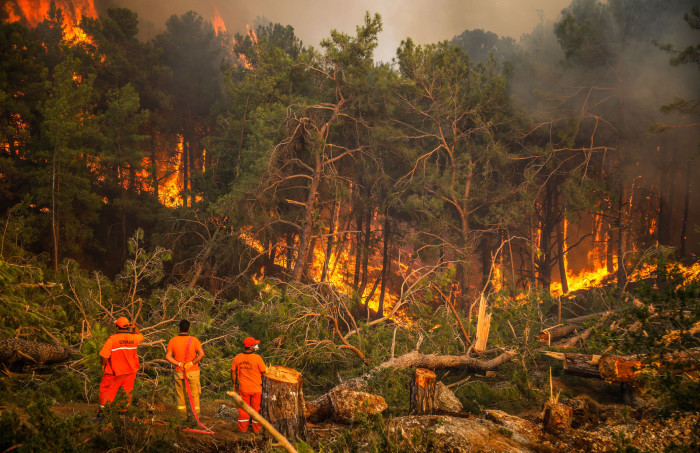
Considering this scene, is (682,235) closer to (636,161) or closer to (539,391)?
(636,161)

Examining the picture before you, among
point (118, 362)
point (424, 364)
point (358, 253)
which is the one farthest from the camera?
point (358, 253)

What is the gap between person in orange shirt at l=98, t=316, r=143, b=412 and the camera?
5.20m

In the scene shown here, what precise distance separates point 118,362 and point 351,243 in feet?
61.7

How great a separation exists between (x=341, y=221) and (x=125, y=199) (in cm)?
1156

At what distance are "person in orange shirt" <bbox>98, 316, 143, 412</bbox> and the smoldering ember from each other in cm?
3

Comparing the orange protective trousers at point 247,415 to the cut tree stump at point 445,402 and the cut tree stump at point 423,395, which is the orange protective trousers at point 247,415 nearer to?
the cut tree stump at point 423,395

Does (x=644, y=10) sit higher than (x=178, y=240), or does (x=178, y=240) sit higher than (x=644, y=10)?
(x=644, y=10)

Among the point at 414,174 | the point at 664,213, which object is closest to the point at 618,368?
the point at 414,174

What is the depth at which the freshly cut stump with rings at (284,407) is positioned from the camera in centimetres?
483

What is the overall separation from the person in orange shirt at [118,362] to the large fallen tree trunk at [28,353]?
7.50 feet

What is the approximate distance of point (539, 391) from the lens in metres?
7.27

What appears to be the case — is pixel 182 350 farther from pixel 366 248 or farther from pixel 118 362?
pixel 366 248

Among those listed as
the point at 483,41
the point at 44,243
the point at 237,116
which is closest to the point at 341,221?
the point at 237,116

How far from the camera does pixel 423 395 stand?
574 cm
